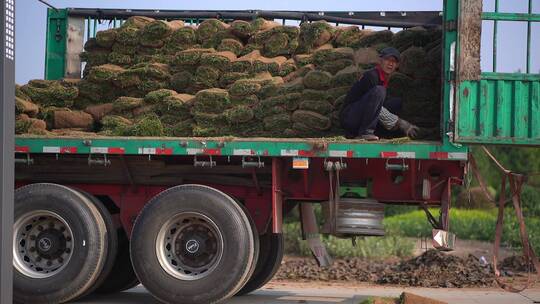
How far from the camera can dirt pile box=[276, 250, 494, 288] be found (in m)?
13.6

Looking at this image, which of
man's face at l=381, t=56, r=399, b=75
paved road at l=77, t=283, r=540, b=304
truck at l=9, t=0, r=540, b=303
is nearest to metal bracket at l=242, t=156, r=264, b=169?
truck at l=9, t=0, r=540, b=303

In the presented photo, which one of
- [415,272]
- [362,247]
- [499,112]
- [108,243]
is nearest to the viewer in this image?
[499,112]

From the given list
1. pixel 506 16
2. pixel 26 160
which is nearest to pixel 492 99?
pixel 506 16

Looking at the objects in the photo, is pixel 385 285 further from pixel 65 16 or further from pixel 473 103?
pixel 65 16

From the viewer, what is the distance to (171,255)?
9.84 m

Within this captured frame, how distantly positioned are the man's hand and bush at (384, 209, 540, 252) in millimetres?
10731

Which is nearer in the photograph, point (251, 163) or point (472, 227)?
point (251, 163)

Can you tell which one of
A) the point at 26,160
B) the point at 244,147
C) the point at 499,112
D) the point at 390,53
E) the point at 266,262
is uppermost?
the point at 390,53

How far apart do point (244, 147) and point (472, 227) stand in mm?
13710

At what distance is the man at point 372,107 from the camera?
31.5 feet

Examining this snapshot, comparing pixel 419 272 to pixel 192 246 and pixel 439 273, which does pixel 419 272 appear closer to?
pixel 439 273

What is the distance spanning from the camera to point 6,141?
6.73 meters

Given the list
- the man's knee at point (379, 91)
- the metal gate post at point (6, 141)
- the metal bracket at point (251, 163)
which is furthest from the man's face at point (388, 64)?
the metal gate post at point (6, 141)

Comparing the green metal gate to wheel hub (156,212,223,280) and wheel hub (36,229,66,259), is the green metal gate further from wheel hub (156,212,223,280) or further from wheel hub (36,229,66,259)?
wheel hub (36,229,66,259)
